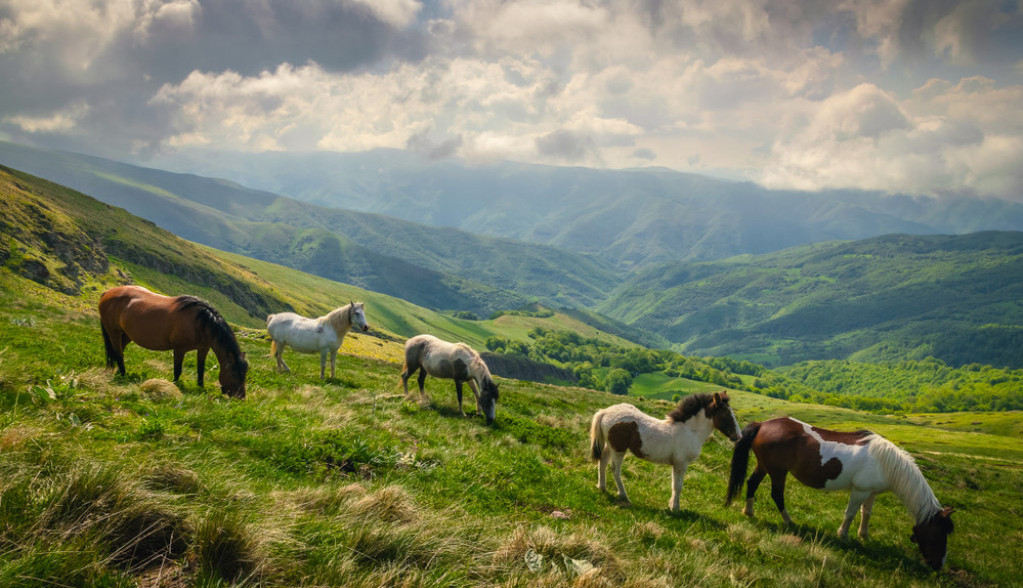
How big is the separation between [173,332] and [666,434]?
1415cm

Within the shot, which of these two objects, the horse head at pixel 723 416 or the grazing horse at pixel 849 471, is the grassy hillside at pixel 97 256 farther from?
the grazing horse at pixel 849 471

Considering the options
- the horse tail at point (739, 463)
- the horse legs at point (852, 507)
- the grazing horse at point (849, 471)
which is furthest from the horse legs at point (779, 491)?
the horse legs at point (852, 507)

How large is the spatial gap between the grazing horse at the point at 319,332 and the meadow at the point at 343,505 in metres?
2.98

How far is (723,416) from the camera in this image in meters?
13.2

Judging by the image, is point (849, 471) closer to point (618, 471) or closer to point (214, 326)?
point (618, 471)

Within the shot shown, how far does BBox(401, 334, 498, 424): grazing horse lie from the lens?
703 inches

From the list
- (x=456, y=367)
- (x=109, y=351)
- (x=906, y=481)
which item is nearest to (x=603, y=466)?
(x=456, y=367)

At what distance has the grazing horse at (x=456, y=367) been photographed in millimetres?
17859

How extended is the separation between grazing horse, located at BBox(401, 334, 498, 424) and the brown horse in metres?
6.27

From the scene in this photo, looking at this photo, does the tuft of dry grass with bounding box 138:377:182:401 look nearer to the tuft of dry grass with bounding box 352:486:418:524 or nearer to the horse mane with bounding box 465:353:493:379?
the tuft of dry grass with bounding box 352:486:418:524

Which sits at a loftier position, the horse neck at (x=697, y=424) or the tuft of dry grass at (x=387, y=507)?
the tuft of dry grass at (x=387, y=507)

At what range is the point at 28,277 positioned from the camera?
267 feet

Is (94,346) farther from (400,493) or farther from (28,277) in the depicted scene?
(28,277)

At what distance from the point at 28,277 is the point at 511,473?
110 metres
